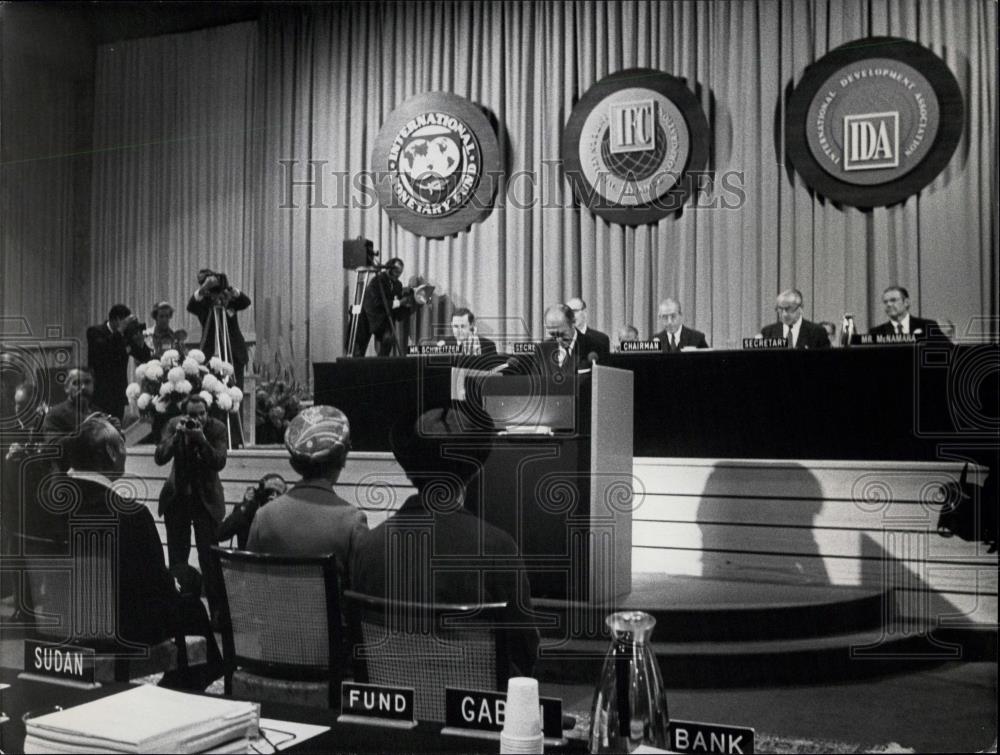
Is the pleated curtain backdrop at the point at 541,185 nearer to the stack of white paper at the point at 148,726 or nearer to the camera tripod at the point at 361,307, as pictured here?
the camera tripod at the point at 361,307

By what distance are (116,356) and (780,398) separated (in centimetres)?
186

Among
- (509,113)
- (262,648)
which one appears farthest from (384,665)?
(509,113)

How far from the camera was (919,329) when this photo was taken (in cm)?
200

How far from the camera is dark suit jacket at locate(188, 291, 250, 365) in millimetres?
2254

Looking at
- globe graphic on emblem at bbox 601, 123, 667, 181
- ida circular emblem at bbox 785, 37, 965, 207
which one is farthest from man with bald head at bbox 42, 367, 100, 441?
ida circular emblem at bbox 785, 37, 965, 207

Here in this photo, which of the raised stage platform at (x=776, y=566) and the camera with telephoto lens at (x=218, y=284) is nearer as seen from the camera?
the raised stage platform at (x=776, y=566)

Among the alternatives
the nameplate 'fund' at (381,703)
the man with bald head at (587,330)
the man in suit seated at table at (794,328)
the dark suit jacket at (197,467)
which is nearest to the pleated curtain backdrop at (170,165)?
the dark suit jacket at (197,467)

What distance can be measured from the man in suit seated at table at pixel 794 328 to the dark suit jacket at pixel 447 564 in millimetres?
860

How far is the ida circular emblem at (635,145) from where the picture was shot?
2.09m

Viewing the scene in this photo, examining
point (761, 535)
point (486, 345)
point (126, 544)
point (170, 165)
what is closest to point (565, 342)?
point (486, 345)

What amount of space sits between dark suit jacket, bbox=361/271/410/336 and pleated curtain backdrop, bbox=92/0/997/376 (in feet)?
0.21

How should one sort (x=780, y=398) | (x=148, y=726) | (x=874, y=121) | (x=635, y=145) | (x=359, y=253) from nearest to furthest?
(x=148, y=726) → (x=874, y=121) → (x=635, y=145) → (x=359, y=253) → (x=780, y=398)

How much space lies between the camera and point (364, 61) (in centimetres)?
227

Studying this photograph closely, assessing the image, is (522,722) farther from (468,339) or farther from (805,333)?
(805,333)
